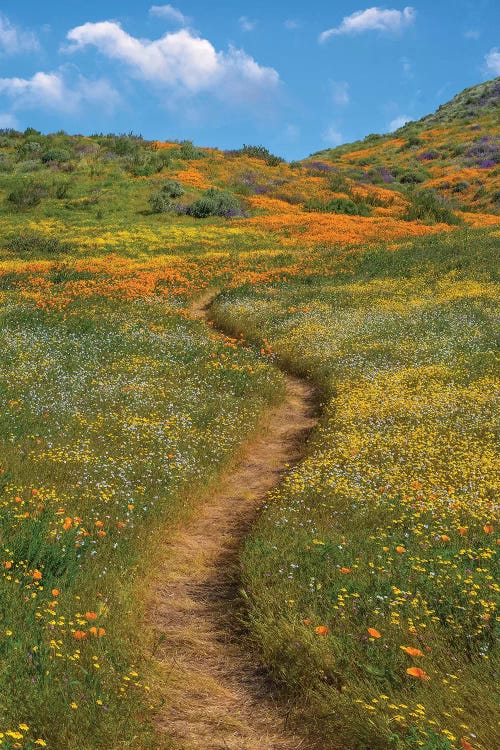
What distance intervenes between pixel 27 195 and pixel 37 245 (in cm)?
1357

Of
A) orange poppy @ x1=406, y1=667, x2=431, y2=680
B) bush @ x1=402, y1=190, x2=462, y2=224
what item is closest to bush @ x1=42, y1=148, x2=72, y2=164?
bush @ x1=402, y1=190, x2=462, y2=224

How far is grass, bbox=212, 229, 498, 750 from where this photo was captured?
5.22 m

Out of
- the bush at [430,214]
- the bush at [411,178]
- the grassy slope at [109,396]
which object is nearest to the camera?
the grassy slope at [109,396]

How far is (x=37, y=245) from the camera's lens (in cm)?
3488

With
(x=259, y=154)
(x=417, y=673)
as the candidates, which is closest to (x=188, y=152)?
(x=259, y=154)

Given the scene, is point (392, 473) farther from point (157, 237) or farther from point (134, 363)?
point (157, 237)

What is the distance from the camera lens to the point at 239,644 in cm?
680

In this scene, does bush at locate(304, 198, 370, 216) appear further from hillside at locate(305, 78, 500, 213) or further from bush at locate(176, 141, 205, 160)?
bush at locate(176, 141, 205, 160)

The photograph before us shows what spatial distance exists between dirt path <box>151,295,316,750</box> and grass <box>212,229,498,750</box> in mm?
345

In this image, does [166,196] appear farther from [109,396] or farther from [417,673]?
[417,673]

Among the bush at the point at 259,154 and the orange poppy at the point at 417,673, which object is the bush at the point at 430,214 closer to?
the bush at the point at 259,154

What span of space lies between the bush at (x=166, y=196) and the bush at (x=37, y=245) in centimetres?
1148

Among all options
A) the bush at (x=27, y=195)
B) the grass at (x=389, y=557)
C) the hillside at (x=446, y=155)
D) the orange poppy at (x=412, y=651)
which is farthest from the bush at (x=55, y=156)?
the orange poppy at (x=412, y=651)

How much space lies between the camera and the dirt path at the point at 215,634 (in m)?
5.45
